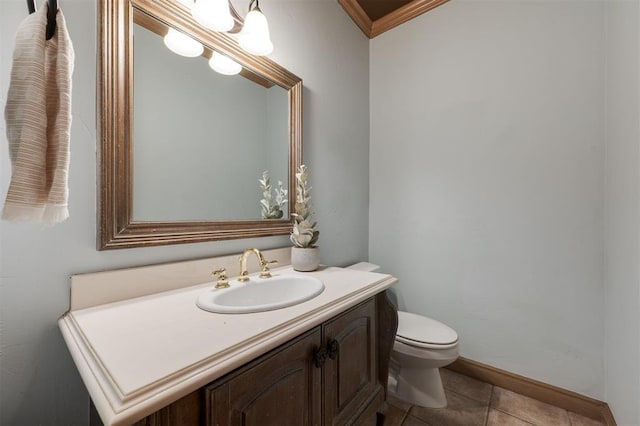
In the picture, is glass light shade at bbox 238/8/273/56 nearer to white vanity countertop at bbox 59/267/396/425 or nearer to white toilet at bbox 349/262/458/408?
white vanity countertop at bbox 59/267/396/425

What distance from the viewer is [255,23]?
3.46 feet

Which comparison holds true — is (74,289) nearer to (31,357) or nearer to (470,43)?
(31,357)

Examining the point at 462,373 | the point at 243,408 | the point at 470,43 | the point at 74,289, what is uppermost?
the point at 470,43

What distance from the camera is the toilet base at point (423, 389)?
4.45 feet

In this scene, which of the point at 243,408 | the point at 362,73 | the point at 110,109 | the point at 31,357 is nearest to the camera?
the point at 243,408

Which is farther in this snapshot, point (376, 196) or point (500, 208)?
point (376, 196)

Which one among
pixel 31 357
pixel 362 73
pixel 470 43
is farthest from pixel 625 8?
pixel 31 357

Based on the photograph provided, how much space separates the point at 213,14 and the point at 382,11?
4.98ft

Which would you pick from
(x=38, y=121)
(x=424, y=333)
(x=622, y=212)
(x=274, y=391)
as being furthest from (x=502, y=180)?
(x=38, y=121)

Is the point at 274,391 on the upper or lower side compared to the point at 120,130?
lower

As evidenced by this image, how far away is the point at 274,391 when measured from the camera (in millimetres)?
622

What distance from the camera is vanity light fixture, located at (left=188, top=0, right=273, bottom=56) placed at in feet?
3.06

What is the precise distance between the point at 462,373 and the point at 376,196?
4.36 feet

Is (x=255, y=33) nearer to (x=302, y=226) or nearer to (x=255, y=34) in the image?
(x=255, y=34)
